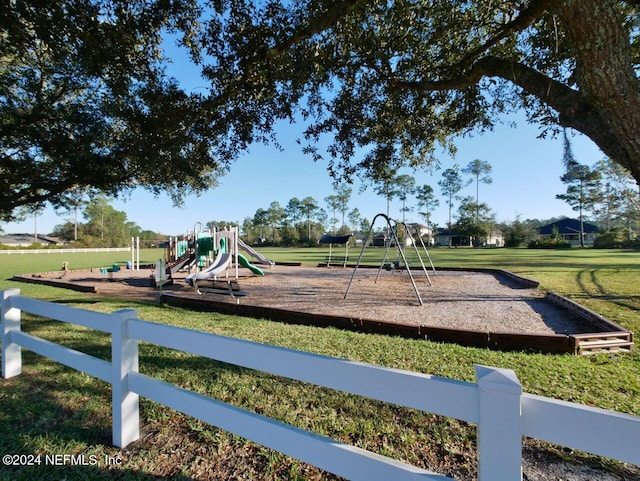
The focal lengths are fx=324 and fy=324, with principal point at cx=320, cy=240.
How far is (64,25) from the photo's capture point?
3635 mm

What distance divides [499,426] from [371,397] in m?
0.49

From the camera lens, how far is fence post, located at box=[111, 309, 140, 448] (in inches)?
91.2

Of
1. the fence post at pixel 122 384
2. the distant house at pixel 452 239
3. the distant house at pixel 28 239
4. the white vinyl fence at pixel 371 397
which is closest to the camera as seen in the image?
the white vinyl fence at pixel 371 397

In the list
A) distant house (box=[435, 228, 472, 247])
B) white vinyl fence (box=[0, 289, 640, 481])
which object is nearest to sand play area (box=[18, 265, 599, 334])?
white vinyl fence (box=[0, 289, 640, 481])

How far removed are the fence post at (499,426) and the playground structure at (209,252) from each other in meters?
Result: 9.91

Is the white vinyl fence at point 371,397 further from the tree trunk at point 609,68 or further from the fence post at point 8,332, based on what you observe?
the tree trunk at point 609,68

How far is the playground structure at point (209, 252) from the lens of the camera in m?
11.7

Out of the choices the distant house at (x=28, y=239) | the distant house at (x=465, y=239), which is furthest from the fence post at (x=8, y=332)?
the distant house at (x=28, y=239)

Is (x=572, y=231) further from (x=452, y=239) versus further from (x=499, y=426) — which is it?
(x=499, y=426)

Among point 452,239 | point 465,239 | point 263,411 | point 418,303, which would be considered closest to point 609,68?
point 263,411

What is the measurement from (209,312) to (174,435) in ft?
15.8

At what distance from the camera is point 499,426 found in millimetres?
1158

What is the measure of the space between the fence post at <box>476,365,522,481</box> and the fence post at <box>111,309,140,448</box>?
230 cm

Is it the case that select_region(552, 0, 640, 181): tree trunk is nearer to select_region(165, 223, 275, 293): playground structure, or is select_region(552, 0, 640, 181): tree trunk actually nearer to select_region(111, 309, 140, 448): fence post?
select_region(111, 309, 140, 448): fence post
